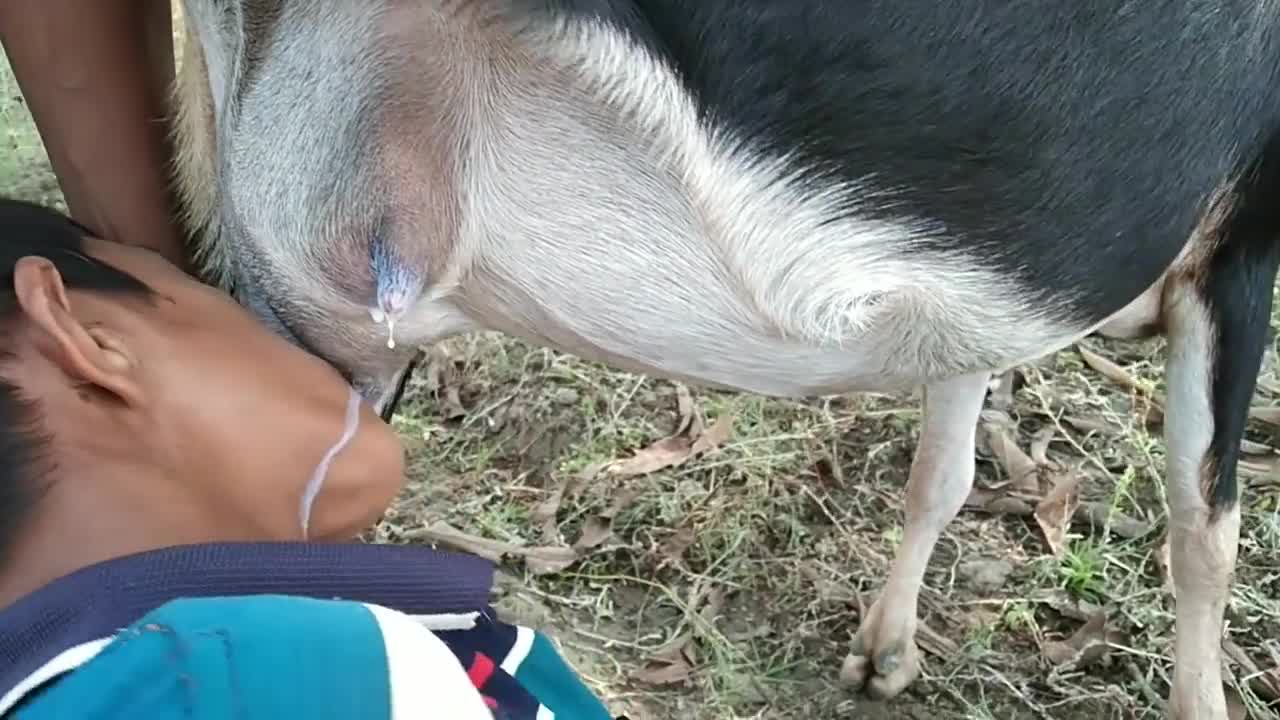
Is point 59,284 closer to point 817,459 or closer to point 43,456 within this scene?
point 43,456

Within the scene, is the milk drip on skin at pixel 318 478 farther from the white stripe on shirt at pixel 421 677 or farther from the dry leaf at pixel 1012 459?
the dry leaf at pixel 1012 459

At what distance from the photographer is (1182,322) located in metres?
1.46

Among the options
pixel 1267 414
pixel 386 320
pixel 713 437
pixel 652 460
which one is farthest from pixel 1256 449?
pixel 386 320

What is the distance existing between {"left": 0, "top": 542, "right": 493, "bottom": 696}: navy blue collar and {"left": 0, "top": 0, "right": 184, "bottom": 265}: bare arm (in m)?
0.50

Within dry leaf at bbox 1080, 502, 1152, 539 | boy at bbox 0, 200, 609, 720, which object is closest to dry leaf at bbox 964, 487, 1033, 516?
dry leaf at bbox 1080, 502, 1152, 539

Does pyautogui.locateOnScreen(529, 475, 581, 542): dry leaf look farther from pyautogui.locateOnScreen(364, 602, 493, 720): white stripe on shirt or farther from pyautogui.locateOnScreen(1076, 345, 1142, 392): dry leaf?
pyautogui.locateOnScreen(364, 602, 493, 720): white stripe on shirt

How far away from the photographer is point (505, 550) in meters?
2.10

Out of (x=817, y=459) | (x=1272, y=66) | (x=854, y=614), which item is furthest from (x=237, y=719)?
(x=817, y=459)

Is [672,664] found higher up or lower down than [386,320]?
lower down

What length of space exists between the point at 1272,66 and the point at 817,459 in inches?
46.5

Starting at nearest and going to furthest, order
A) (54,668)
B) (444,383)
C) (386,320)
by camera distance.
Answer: (54,668) → (386,320) → (444,383)

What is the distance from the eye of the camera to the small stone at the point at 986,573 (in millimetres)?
2014

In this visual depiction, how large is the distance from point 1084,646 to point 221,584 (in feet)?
4.73

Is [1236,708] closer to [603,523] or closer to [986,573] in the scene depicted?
[986,573]
